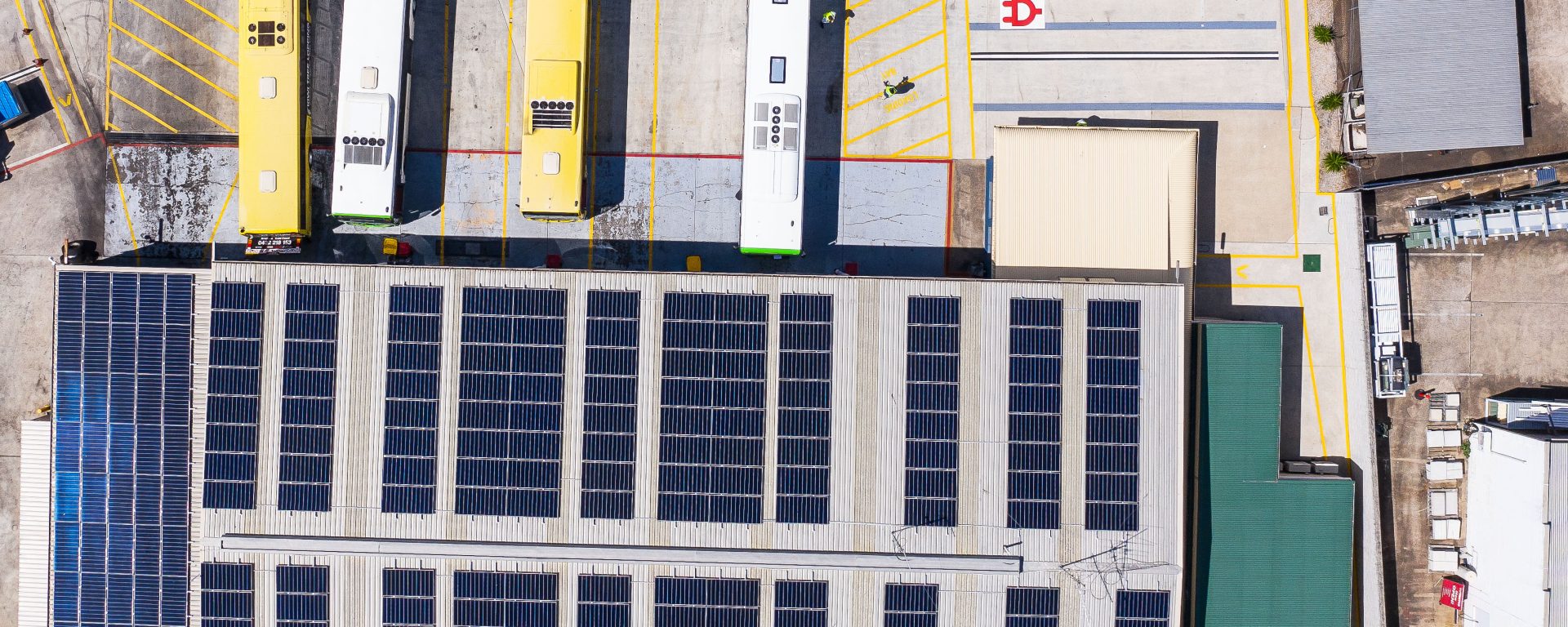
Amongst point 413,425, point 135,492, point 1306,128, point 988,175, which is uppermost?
point 1306,128

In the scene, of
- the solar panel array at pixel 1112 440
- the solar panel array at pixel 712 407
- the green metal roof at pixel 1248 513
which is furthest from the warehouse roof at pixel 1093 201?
the solar panel array at pixel 712 407

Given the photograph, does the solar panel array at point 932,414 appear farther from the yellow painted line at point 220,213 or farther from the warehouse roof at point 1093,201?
the yellow painted line at point 220,213

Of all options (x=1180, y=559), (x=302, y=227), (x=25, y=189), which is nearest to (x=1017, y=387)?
(x=1180, y=559)

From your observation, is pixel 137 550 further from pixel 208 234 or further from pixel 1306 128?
pixel 1306 128

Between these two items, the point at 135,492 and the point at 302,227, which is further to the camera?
the point at 302,227

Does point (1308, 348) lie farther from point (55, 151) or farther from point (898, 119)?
point (55, 151)

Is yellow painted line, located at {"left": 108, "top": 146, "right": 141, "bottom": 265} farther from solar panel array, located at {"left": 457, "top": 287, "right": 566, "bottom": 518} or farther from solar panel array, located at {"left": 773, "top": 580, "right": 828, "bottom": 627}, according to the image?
solar panel array, located at {"left": 773, "top": 580, "right": 828, "bottom": 627}

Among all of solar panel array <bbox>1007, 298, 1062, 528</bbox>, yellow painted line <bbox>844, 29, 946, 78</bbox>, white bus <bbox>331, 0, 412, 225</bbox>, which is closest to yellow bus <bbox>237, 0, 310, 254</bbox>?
white bus <bbox>331, 0, 412, 225</bbox>

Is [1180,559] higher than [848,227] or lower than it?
lower
